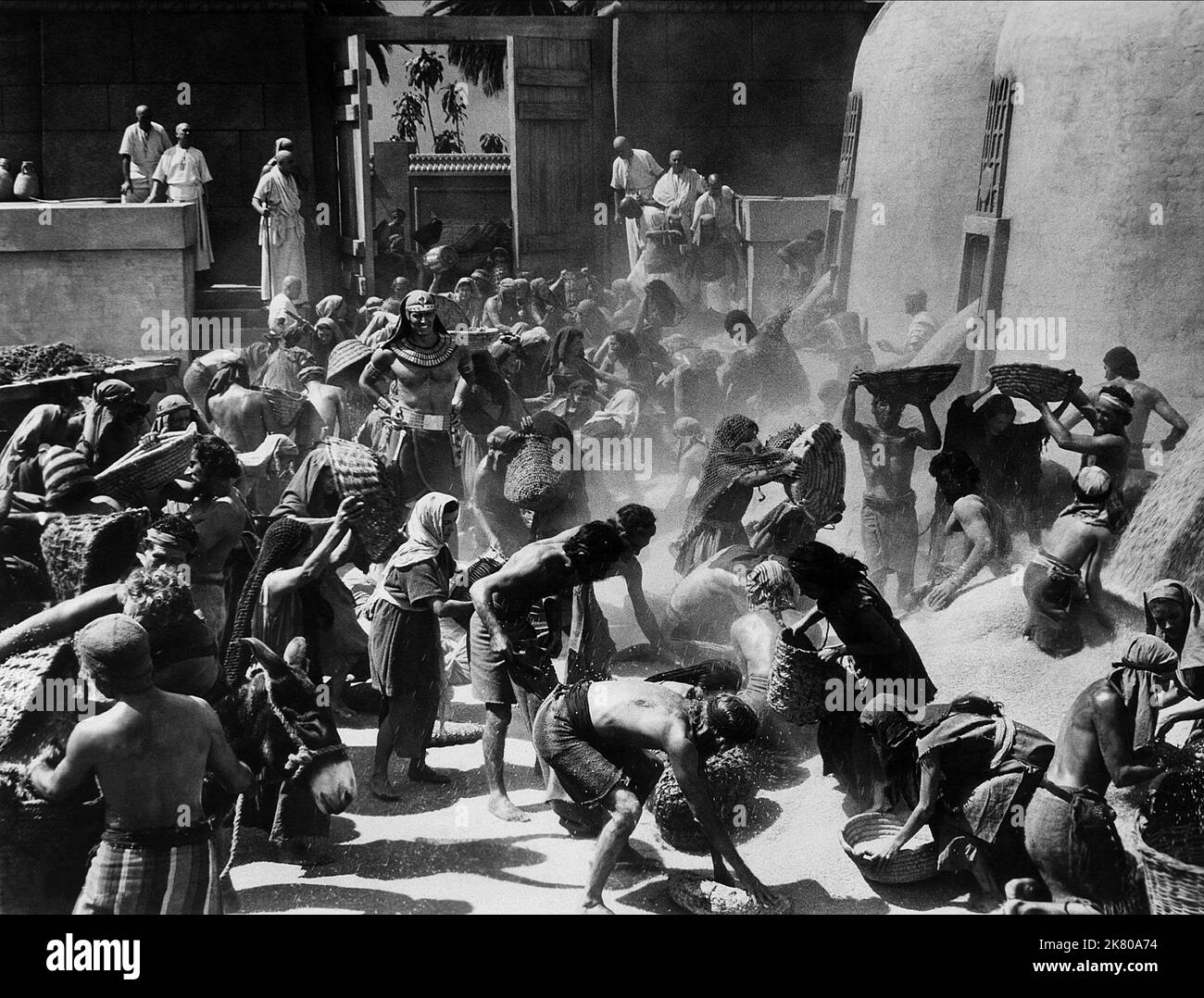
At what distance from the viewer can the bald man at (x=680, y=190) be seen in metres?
16.0

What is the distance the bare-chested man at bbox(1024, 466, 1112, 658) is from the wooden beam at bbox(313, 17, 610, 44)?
10.1m

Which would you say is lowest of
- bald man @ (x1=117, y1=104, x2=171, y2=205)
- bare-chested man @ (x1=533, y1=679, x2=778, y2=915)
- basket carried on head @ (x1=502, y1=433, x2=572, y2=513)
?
bare-chested man @ (x1=533, y1=679, x2=778, y2=915)

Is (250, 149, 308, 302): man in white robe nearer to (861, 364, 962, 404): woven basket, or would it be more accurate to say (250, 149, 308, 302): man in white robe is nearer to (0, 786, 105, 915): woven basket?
(861, 364, 962, 404): woven basket

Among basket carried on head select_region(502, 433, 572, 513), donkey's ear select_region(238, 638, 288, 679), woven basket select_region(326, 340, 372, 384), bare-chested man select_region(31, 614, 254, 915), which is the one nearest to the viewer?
bare-chested man select_region(31, 614, 254, 915)

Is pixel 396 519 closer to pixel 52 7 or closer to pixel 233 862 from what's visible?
pixel 233 862

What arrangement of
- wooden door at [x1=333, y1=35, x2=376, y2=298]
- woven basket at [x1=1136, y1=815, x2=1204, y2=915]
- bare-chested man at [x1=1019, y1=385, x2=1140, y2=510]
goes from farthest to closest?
1. wooden door at [x1=333, y1=35, x2=376, y2=298]
2. bare-chested man at [x1=1019, y1=385, x2=1140, y2=510]
3. woven basket at [x1=1136, y1=815, x2=1204, y2=915]

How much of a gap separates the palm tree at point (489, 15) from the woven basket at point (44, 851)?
11425mm

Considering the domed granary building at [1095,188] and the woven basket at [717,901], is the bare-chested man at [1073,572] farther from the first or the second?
the domed granary building at [1095,188]

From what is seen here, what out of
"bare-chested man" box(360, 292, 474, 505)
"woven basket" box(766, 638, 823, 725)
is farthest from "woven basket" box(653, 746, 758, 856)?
"bare-chested man" box(360, 292, 474, 505)

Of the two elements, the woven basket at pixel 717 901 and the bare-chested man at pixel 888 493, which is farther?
the bare-chested man at pixel 888 493

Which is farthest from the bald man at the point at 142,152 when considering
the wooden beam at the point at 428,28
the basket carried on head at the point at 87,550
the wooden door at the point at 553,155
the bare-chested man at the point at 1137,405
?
the bare-chested man at the point at 1137,405

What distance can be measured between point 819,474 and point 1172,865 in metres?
3.17

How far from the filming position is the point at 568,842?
22.4ft

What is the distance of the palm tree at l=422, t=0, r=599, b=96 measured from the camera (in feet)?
51.8
